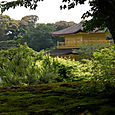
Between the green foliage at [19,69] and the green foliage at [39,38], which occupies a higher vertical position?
the green foliage at [39,38]

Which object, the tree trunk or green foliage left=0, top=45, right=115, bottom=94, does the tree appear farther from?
green foliage left=0, top=45, right=115, bottom=94

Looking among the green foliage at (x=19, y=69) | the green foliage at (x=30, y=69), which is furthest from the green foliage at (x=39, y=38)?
the green foliage at (x=19, y=69)

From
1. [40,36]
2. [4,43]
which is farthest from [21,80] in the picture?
[40,36]

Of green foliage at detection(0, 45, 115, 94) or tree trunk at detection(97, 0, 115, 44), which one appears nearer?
tree trunk at detection(97, 0, 115, 44)

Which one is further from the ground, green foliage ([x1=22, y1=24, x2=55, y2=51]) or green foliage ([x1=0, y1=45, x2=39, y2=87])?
green foliage ([x1=22, y1=24, x2=55, y2=51])

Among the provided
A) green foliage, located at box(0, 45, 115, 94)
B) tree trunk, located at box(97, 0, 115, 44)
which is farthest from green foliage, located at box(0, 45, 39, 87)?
tree trunk, located at box(97, 0, 115, 44)

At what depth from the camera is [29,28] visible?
156 ft

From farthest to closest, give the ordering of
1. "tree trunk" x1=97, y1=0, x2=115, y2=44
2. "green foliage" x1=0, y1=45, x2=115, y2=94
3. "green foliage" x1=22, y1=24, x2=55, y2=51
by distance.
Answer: "green foliage" x1=22, y1=24, x2=55, y2=51
"green foliage" x1=0, y1=45, x2=115, y2=94
"tree trunk" x1=97, y1=0, x2=115, y2=44

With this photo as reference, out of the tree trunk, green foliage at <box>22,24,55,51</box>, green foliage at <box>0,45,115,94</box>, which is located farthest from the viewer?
green foliage at <box>22,24,55,51</box>

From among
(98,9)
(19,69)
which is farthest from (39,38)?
(98,9)

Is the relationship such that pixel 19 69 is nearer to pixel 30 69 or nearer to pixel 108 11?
pixel 30 69

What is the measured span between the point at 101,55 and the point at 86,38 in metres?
21.3

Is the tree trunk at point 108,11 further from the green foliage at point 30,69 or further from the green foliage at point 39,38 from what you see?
Result: the green foliage at point 39,38

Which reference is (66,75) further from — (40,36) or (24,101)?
(40,36)
